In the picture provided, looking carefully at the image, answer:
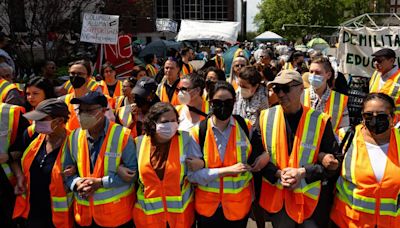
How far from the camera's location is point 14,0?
1623cm

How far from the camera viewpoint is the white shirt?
3.21 metres

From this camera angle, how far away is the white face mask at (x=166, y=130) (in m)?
3.34

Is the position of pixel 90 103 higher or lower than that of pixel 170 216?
higher

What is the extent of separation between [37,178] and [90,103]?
80 cm

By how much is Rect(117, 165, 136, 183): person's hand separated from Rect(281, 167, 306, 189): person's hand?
3.81 feet

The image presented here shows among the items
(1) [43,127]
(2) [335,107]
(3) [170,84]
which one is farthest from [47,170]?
(2) [335,107]

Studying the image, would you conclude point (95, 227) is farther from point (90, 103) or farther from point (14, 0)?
point (14, 0)

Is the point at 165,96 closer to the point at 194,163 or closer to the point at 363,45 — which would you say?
the point at 194,163

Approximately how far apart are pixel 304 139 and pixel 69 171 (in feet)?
6.10

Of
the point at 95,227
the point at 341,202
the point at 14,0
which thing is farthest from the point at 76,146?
the point at 14,0

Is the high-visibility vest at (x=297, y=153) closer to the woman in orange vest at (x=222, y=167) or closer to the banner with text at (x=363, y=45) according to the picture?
the woman in orange vest at (x=222, y=167)

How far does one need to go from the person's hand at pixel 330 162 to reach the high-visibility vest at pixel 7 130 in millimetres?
2692

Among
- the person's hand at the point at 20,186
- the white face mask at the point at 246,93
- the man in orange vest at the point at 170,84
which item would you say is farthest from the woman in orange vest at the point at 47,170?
the man in orange vest at the point at 170,84

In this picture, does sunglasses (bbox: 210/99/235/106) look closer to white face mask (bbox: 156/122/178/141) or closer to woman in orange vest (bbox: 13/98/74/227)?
white face mask (bbox: 156/122/178/141)
